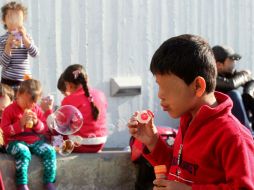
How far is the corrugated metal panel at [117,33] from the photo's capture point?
7.82m

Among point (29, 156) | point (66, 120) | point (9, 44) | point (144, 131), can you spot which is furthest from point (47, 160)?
point (144, 131)

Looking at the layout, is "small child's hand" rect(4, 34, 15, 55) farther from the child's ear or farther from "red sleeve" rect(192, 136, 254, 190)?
"red sleeve" rect(192, 136, 254, 190)

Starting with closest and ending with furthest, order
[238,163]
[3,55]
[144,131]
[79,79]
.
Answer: [238,163] → [144,131] → [79,79] → [3,55]

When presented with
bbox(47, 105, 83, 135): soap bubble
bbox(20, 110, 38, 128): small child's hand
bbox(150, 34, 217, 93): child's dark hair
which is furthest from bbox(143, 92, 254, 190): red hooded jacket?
bbox(47, 105, 83, 135): soap bubble

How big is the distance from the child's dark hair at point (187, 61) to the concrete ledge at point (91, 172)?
331 cm

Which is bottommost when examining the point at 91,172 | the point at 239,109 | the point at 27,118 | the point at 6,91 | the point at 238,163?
the point at 91,172

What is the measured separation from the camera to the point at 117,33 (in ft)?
27.1

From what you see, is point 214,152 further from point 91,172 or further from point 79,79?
point 79,79

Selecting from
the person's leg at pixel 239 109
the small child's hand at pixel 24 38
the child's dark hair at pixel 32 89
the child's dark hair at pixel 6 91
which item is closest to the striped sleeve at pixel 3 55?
the small child's hand at pixel 24 38

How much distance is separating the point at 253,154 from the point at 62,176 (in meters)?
3.63

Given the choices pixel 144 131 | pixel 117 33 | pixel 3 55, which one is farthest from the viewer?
pixel 117 33

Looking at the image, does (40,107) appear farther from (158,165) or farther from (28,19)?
(158,165)

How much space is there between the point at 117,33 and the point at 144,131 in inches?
205

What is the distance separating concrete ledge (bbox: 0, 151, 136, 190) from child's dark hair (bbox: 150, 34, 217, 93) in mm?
3314
